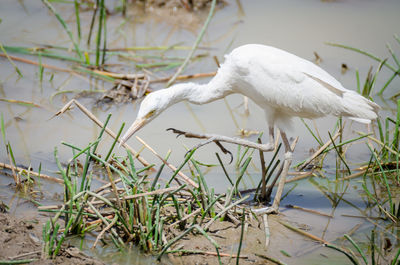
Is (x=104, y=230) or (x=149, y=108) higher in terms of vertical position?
(x=149, y=108)

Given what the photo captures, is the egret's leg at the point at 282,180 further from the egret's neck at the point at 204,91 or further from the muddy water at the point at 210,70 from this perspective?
the egret's neck at the point at 204,91

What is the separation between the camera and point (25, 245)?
4.02 m

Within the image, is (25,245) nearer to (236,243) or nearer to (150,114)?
(236,243)

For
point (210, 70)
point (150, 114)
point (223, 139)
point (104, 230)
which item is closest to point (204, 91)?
point (223, 139)

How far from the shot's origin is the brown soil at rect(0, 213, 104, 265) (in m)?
3.86

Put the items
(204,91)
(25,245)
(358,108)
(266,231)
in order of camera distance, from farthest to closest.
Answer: (204,91) < (358,108) < (266,231) < (25,245)

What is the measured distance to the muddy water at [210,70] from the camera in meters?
5.79

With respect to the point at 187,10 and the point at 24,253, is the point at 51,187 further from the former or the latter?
the point at 187,10

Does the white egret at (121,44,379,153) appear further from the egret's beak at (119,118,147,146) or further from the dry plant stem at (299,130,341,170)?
the dry plant stem at (299,130,341,170)

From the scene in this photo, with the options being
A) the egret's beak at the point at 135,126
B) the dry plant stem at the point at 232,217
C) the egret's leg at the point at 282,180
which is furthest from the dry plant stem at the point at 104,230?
the egret's leg at the point at 282,180

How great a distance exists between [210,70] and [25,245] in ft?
15.8

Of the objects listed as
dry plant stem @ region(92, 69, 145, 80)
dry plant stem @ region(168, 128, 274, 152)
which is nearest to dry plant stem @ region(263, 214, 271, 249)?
dry plant stem @ region(168, 128, 274, 152)

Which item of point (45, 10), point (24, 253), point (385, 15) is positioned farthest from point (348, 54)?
point (24, 253)

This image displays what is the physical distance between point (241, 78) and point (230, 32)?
411cm
